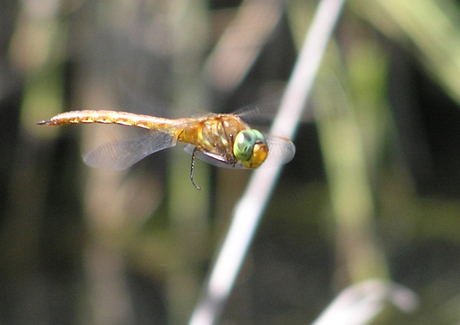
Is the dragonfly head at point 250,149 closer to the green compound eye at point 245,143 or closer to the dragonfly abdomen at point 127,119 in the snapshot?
the green compound eye at point 245,143

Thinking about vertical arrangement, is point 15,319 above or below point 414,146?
below

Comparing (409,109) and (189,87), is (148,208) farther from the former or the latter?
(409,109)

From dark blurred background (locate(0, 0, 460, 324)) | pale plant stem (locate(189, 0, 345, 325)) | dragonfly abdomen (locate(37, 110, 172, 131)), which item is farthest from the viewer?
dark blurred background (locate(0, 0, 460, 324))

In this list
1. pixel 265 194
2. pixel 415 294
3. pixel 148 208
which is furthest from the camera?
pixel 148 208

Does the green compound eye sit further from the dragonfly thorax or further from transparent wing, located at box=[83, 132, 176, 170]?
transparent wing, located at box=[83, 132, 176, 170]

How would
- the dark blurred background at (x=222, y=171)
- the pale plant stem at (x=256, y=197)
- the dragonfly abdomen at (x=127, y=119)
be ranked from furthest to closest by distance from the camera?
the dark blurred background at (x=222, y=171), the dragonfly abdomen at (x=127, y=119), the pale plant stem at (x=256, y=197)

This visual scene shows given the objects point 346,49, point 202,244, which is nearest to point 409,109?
point 346,49

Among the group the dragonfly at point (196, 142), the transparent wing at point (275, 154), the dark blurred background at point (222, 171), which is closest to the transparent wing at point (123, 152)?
the dragonfly at point (196, 142)

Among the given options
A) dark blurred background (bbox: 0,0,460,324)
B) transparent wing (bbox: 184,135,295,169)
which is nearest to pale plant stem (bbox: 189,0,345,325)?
transparent wing (bbox: 184,135,295,169)

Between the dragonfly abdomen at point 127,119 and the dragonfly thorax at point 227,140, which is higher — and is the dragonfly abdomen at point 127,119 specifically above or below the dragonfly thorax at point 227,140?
below
